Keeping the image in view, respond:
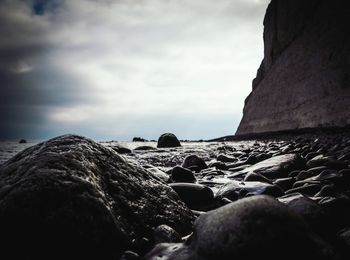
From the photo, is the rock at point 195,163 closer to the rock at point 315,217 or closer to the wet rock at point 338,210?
the wet rock at point 338,210

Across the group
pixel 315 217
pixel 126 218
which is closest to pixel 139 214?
pixel 126 218

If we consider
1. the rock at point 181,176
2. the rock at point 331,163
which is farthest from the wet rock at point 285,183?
the rock at point 181,176

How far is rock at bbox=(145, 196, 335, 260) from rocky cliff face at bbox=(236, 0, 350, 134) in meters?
19.2

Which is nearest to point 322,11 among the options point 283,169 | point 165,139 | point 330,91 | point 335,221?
point 330,91

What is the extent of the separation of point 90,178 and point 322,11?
3205 centimetres

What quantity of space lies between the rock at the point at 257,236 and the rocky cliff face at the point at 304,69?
62.9ft

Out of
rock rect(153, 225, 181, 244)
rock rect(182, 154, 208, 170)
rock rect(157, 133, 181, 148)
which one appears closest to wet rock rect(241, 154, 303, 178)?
rock rect(182, 154, 208, 170)

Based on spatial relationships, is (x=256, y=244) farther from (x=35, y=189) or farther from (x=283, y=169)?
(x=283, y=169)

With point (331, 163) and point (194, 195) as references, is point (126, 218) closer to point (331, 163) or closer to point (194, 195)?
point (194, 195)

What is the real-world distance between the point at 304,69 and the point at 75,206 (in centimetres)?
2948

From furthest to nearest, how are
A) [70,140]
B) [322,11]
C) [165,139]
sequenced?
[322,11], [165,139], [70,140]

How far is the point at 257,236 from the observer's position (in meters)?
1.30

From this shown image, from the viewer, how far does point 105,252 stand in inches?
64.3

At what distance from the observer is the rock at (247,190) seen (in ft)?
9.67
